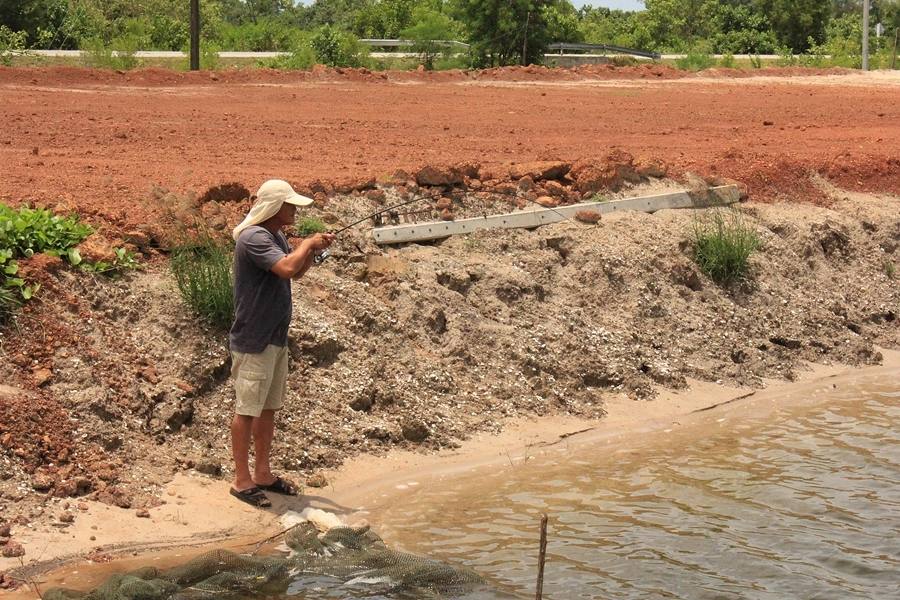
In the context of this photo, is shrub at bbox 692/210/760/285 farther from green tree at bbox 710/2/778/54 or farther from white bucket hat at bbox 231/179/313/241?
green tree at bbox 710/2/778/54

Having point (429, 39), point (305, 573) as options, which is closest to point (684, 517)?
point (305, 573)

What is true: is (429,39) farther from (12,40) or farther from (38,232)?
(38,232)

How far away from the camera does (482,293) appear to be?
10.0 meters

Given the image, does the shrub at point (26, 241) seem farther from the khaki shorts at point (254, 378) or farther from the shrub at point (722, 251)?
the shrub at point (722, 251)

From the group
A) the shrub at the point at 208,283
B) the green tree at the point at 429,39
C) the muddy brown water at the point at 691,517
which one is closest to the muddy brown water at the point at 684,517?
the muddy brown water at the point at 691,517

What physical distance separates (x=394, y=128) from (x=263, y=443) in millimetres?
9786

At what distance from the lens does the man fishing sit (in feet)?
22.7

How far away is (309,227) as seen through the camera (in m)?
9.62

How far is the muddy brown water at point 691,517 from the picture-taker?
6.93 m

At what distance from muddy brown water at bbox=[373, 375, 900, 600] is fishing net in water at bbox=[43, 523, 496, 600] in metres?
0.32

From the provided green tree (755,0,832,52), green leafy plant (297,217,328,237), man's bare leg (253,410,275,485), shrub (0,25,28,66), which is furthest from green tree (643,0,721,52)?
man's bare leg (253,410,275,485)

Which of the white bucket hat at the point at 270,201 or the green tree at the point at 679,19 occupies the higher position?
the green tree at the point at 679,19

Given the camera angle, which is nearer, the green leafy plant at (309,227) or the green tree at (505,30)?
the green leafy plant at (309,227)

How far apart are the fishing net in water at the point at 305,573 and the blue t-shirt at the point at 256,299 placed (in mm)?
1055
